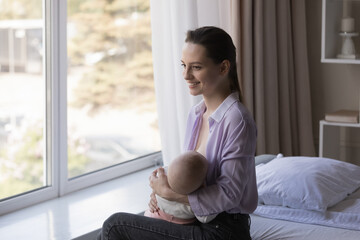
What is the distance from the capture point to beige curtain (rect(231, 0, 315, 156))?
11.3 feet

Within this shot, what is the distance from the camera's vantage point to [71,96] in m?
3.11

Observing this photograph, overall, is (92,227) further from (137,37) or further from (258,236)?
(137,37)

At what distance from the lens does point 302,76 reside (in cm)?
380

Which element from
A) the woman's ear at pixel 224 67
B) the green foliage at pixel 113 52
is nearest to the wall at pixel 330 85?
the green foliage at pixel 113 52

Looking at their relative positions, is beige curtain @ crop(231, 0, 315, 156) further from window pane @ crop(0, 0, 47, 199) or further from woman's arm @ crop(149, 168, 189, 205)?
woman's arm @ crop(149, 168, 189, 205)

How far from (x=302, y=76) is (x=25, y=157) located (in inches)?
73.4

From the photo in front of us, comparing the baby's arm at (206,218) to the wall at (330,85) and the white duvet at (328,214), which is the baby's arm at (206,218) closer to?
the white duvet at (328,214)

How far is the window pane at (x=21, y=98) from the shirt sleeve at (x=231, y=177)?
1.40 m

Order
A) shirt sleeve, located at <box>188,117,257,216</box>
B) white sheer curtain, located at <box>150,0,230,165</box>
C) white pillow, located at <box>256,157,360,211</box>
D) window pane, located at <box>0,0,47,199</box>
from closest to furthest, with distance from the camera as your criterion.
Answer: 1. shirt sleeve, located at <box>188,117,257,216</box>
2. white pillow, located at <box>256,157,360,211</box>
3. window pane, located at <box>0,0,47,199</box>
4. white sheer curtain, located at <box>150,0,230,165</box>

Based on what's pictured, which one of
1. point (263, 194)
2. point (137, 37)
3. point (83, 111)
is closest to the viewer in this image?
point (263, 194)

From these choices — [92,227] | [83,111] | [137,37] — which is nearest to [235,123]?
[92,227]

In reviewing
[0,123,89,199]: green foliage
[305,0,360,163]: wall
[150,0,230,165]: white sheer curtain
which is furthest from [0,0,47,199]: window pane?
[305,0,360,163]: wall

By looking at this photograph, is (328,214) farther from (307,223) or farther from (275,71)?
(275,71)

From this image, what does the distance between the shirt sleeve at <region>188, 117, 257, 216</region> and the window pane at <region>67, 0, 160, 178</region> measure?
158cm
